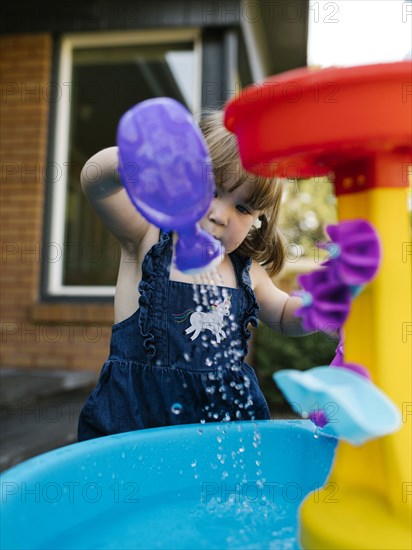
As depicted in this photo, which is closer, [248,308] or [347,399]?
[347,399]

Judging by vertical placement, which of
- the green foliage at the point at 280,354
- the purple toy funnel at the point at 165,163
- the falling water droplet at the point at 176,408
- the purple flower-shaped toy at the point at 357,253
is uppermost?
the purple toy funnel at the point at 165,163

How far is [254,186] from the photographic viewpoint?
128 centimetres

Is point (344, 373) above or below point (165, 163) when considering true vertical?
below

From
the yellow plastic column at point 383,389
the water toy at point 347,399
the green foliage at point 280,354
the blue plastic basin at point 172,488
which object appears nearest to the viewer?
the water toy at point 347,399

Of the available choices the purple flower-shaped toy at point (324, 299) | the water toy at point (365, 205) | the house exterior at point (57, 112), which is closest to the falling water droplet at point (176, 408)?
the water toy at point (365, 205)

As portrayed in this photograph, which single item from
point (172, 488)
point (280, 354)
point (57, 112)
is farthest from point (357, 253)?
point (280, 354)

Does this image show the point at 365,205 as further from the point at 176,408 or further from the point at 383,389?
the point at 176,408

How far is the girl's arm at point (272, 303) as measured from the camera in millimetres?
1705

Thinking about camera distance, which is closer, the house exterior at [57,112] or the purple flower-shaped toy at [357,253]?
the purple flower-shaped toy at [357,253]

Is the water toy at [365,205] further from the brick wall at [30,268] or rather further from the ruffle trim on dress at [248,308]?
the brick wall at [30,268]

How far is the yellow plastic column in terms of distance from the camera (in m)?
0.75

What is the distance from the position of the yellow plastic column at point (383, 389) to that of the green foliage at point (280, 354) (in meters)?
4.80

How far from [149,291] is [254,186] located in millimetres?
402

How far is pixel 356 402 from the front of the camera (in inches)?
26.3
